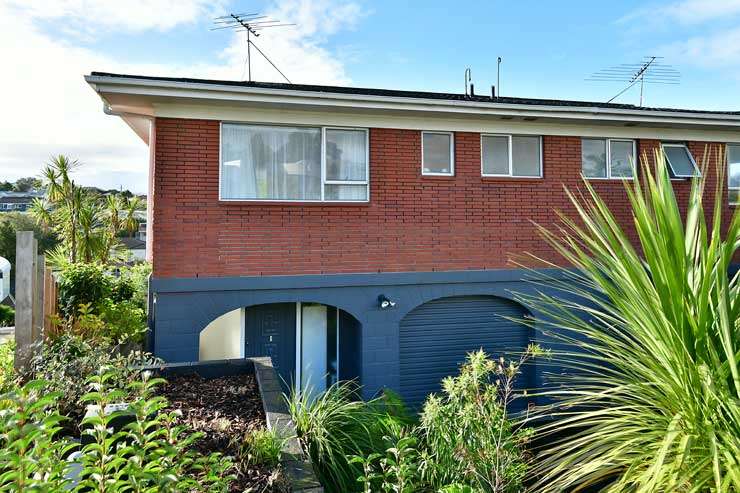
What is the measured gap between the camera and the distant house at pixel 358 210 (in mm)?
8609

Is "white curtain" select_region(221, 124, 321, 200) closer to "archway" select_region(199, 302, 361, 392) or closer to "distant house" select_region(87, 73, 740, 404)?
"distant house" select_region(87, 73, 740, 404)

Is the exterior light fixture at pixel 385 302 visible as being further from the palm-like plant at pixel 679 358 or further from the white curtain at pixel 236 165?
the palm-like plant at pixel 679 358

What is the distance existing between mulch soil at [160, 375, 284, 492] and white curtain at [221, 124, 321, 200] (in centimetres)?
358

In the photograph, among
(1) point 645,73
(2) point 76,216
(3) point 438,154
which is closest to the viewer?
(3) point 438,154

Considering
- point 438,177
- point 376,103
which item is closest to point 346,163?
point 376,103

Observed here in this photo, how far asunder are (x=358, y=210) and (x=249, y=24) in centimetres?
561

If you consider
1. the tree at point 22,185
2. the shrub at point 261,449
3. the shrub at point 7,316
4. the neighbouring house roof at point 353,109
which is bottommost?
the shrub at point 7,316

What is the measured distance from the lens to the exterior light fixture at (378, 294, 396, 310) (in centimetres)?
951

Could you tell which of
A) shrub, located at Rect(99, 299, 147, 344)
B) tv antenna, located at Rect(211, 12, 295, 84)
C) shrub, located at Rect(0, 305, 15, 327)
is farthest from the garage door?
shrub, located at Rect(0, 305, 15, 327)

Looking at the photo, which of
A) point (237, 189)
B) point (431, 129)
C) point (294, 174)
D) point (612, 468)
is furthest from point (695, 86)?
point (612, 468)

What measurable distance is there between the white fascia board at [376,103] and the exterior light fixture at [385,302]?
3370 mm

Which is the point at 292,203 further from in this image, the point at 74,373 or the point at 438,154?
the point at 74,373

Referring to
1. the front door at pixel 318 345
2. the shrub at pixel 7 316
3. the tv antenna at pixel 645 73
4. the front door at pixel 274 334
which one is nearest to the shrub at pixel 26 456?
the front door at pixel 274 334

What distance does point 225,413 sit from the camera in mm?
5250
